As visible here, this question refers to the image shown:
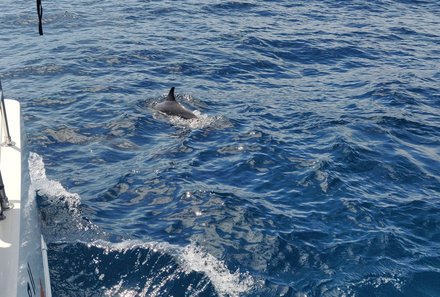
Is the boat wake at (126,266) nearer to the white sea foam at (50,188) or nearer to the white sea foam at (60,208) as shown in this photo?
the white sea foam at (60,208)

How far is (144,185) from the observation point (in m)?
15.2

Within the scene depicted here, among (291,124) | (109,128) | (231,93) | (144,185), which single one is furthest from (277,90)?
(144,185)

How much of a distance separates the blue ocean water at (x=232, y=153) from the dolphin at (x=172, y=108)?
1.06 feet

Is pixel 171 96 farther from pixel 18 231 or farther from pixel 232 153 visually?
Result: pixel 18 231

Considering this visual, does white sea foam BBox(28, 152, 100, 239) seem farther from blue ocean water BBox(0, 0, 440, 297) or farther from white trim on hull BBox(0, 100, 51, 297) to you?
white trim on hull BBox(0, 100, 51, 297)

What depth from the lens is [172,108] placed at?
19.7 m

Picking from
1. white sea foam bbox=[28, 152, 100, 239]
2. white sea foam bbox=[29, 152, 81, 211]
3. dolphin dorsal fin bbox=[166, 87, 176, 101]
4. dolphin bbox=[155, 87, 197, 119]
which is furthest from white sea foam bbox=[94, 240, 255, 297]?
dolphin dorsal fin bbox=[166, 87, 176, 101]

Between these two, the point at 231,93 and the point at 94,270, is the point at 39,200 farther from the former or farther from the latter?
the point at 231,93

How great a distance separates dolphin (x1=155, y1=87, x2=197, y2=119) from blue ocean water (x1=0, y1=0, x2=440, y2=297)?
1.06 ft

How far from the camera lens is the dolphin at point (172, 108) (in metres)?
19.4

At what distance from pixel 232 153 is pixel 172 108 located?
3.49 metres

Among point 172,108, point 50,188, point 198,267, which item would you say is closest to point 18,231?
point 198,267

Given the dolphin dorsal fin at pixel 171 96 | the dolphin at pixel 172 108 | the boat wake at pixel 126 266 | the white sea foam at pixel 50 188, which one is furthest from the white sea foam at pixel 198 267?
the dolphin dorsal fin at pixel 171 96

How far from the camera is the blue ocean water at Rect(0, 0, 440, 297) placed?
1212 cm
